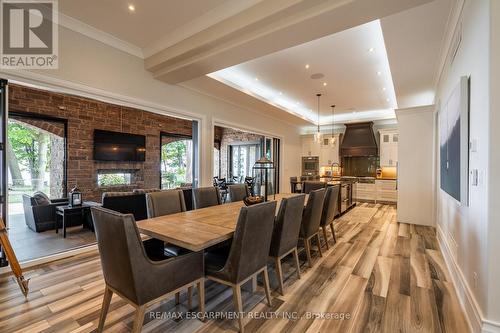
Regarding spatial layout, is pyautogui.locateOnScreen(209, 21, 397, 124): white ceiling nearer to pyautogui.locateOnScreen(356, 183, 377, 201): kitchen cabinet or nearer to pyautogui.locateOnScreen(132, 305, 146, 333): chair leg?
pyautogui.locateOnScreen(356, 183, 377, 201): kitchen cabinet

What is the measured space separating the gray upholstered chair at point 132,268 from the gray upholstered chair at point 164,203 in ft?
3.30

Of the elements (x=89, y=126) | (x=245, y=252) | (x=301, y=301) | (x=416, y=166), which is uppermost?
(x=89, y=126)

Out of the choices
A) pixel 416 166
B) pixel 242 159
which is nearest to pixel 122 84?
pixel 416 166

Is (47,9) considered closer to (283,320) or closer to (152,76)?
(152,76)

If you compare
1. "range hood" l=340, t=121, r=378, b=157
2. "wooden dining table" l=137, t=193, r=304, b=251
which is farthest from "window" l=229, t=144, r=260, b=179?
"wooden dining table" l=137, t=193, r=304, b=251

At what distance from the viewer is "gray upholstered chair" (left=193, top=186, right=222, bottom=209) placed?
11.0 ft

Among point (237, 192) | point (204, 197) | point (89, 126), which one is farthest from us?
point (89, 126)

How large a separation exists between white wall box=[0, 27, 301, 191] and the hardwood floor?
233 cm

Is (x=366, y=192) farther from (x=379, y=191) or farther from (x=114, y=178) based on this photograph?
(x=114, y=178)

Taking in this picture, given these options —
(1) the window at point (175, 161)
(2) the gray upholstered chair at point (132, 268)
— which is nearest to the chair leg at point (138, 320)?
(2) the gray upholstered chair at point (132, 268)

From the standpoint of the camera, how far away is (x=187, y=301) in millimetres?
2258

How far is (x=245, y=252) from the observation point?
6.14 feet

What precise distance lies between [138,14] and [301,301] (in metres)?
3.68

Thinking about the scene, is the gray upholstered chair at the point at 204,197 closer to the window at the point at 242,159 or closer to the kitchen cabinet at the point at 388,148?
the window at the point at 242,159
